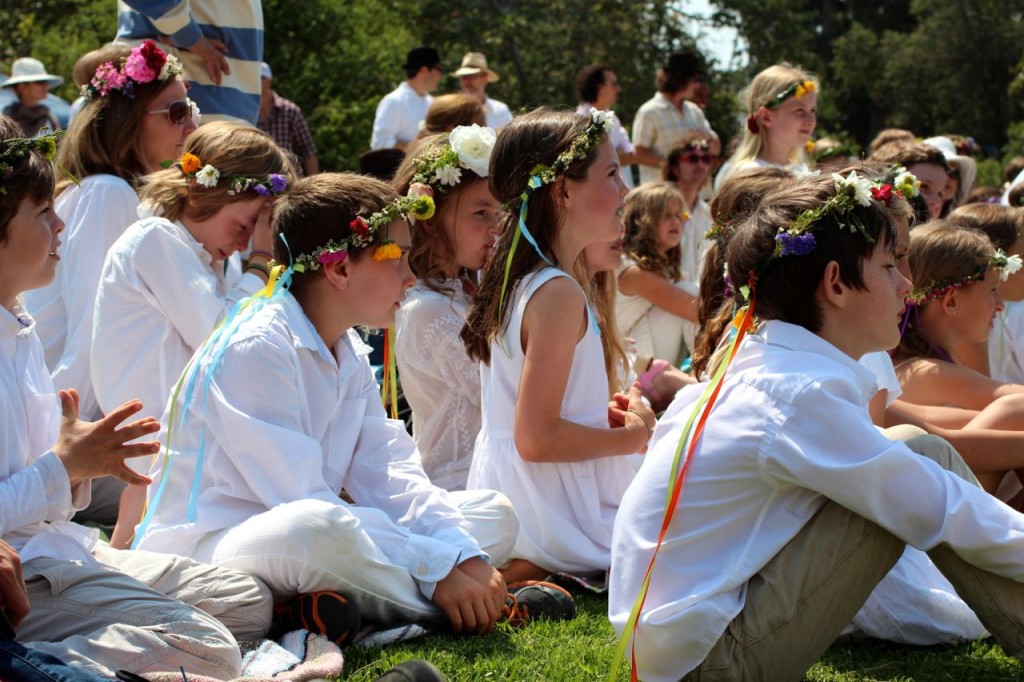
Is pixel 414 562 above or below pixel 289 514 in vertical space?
below

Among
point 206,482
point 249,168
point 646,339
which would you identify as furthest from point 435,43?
point 206,482

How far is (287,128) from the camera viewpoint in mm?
10555

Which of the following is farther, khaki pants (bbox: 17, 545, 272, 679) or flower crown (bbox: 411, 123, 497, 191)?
flower crown (bbox: 411, 123, 497, 191)

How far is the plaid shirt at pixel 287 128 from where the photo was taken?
1047cm

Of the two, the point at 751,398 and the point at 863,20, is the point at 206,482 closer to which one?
the point at 751,398

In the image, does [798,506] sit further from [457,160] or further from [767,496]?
[457,160]

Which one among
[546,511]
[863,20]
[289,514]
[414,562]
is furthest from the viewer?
[863,20]

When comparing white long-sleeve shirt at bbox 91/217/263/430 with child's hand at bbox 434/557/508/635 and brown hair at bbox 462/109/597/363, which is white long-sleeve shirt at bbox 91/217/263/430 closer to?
brown hair at bbox 462/109/597/363

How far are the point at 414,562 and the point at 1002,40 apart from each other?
2883cm

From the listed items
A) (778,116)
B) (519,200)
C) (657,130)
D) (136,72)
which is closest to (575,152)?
(519,200)

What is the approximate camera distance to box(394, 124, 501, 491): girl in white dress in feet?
16.5

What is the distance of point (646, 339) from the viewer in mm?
7355

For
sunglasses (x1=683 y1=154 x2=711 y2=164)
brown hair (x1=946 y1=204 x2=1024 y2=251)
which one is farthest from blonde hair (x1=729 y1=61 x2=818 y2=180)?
brown hair (x1=946 y1=204 x2=1024 y2=251)

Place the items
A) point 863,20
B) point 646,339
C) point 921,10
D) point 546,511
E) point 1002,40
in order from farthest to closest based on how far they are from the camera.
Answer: point 863,20, point 921,10, point 1002,40, point 646,339, point 546,511
